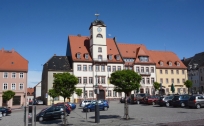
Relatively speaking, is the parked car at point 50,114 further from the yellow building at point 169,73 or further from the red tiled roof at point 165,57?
the red tiled roof at point 165,57

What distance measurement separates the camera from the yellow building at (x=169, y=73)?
62281 mm

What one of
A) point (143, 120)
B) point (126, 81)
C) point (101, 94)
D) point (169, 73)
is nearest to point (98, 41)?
point (101, 94)

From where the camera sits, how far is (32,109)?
1209cm

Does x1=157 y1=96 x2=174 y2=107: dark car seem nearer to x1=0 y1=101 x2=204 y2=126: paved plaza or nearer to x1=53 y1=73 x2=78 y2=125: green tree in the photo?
x1=0 y1=101 x2=204 y2=126: paved plaza

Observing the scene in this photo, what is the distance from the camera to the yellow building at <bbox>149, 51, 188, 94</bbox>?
62.3 m

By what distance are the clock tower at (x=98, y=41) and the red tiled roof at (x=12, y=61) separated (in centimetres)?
1657

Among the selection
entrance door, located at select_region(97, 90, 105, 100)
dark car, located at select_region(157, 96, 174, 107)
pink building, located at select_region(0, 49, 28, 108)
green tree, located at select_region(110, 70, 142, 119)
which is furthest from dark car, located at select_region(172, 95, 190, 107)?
pink building, located at select_region(0, 49, 28, 108)

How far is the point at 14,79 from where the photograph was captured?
172ft

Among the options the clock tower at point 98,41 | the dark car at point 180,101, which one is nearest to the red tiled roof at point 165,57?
the clock tower at point 98,41

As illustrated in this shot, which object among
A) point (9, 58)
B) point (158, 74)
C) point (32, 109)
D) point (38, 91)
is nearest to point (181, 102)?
point (32, 109)

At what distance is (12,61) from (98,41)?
2097 centimetres

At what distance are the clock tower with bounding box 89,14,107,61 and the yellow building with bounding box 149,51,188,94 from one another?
16.1 metres

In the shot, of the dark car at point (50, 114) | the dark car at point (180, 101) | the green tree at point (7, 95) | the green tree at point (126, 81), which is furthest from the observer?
the green tree at point (7, 95)

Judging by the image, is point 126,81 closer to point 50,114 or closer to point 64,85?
point 64,85
